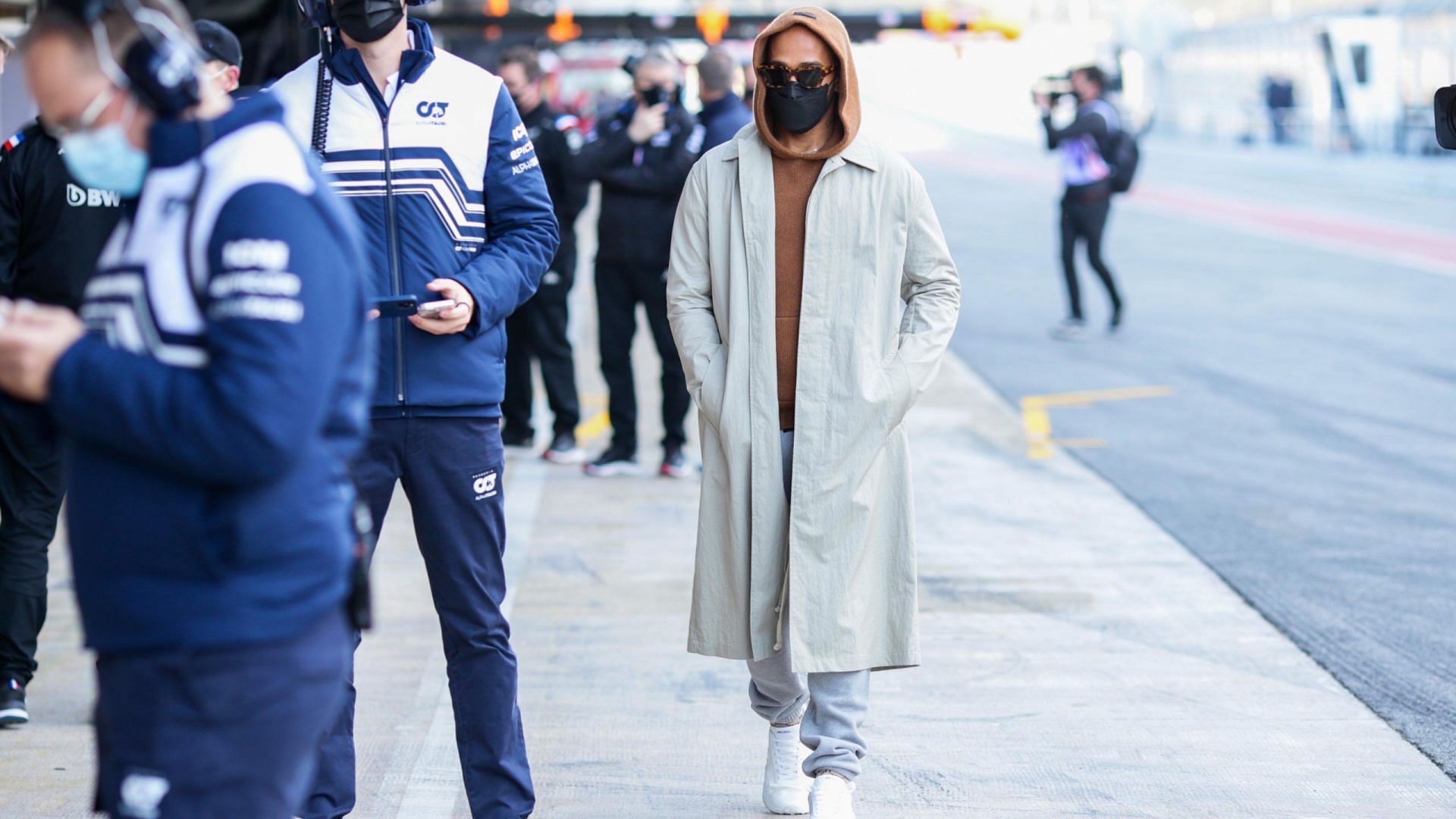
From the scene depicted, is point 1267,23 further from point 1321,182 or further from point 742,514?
point 742,514

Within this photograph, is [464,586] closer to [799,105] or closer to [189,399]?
[799,105]

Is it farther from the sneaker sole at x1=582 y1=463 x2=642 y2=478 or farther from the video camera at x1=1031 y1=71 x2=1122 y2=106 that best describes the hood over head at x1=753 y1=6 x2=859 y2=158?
the video camera at x1=1031 y1=71 x2=1122 y2=106

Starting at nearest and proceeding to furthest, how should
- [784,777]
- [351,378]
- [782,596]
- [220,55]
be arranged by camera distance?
[351,378] < [782,596] < [784,777] < [220,55]

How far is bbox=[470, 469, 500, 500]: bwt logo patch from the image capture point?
3.55 metres

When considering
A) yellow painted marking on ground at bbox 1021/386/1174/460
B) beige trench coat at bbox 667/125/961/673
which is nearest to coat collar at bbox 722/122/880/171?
beige trench coat at bbox 667/125/961/673

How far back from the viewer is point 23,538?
4695 millimetres

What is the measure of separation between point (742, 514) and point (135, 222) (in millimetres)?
1926

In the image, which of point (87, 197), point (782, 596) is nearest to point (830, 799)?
point (782, 596)

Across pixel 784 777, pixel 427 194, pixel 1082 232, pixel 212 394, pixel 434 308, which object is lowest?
pixel 784 777

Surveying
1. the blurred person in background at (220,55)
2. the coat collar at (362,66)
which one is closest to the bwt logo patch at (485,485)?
the coat collar at (362,66)

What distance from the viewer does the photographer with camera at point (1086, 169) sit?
1257 cm

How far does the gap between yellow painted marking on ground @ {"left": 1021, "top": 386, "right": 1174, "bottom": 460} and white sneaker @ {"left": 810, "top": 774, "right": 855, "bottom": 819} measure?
525 centimetres

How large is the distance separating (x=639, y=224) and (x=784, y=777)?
4.58m

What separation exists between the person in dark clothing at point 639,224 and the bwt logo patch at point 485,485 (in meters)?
4.51
